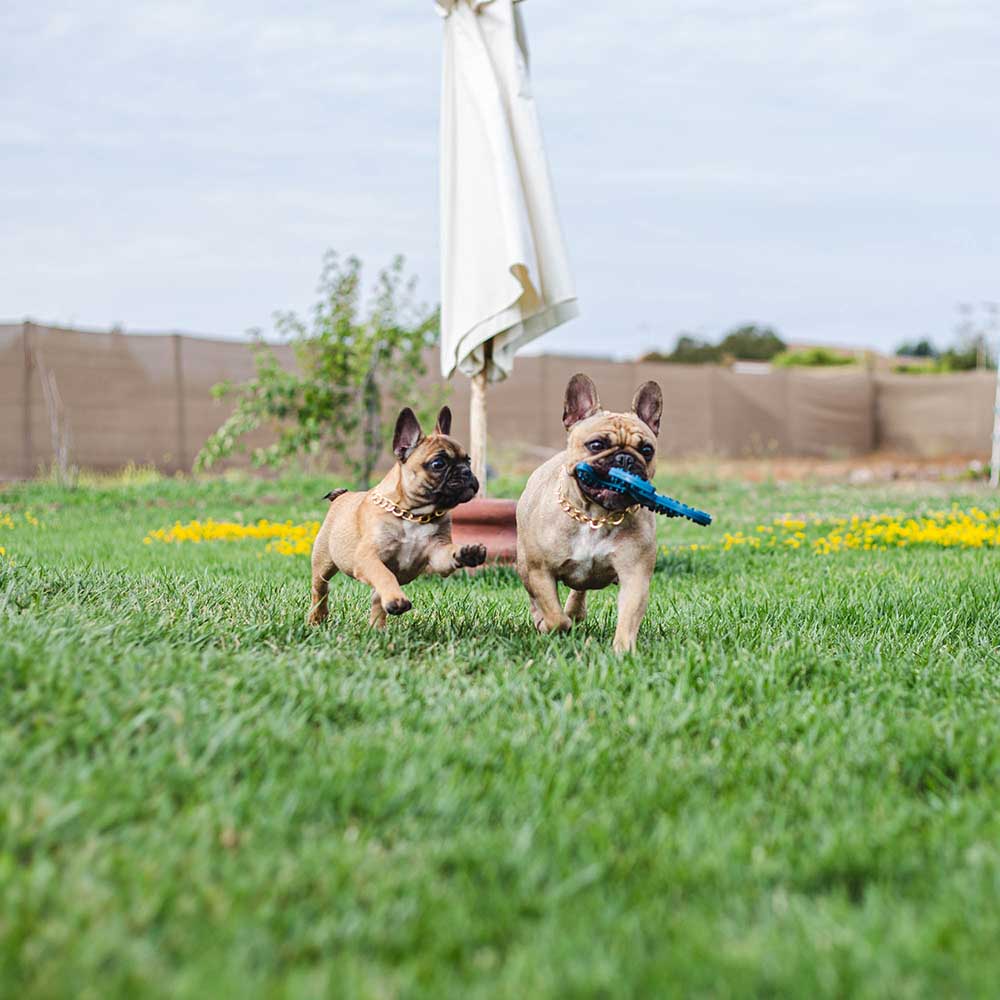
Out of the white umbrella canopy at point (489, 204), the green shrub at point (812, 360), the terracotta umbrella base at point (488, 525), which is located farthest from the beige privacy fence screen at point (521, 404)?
the green shrub at point (812, 360)

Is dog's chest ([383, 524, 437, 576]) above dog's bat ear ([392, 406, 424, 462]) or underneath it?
underneath

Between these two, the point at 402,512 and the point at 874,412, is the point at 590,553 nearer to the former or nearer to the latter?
the point at 402,512

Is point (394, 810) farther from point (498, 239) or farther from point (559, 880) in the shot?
point (498, 239)

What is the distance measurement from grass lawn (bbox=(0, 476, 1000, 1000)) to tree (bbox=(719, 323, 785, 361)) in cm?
3992

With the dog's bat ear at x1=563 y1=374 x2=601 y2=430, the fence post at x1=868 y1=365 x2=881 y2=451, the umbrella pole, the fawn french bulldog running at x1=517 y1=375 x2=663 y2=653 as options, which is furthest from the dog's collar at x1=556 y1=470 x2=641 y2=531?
the fence post at x1=868 y1=365 x2=881 y2=451

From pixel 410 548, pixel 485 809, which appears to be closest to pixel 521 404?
pixel 410 548

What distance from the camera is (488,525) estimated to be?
6.42m

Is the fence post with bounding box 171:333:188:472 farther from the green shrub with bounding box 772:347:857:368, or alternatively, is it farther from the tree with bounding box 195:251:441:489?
the green shrub with bounding box 772:347:857:368

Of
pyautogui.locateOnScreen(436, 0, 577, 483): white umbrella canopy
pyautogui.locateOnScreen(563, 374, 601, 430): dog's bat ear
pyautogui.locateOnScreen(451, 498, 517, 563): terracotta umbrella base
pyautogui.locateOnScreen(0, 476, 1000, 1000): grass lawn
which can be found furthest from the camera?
pyautogui.locateOnScreen(436, 0, 577, 483): white umbrella canopy

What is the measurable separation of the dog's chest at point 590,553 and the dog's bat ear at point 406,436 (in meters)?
0.71

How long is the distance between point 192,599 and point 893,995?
354 centimetres

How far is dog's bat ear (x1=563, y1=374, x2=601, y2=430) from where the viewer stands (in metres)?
4.09

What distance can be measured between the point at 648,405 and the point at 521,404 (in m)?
17.5

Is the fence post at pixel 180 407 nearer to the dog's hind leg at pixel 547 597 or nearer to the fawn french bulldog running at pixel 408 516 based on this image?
the fawn french bulldog running at pixel 408 516
